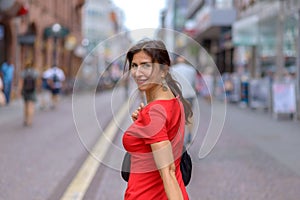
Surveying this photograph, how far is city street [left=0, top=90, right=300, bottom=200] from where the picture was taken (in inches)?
146

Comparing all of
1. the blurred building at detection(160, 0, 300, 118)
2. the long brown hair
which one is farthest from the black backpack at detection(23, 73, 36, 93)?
the long brown hair

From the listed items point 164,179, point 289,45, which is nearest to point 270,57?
point 289,45

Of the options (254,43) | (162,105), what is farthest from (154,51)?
(254,43)

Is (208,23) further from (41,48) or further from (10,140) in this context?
(10,140)

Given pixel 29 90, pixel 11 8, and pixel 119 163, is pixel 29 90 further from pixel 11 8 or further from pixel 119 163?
pixel 119 163

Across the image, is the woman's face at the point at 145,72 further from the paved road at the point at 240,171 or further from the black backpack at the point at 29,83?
the black backpack at the point at 29,83

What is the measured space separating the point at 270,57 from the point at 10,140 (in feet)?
66.0

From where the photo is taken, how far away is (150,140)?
2410mm

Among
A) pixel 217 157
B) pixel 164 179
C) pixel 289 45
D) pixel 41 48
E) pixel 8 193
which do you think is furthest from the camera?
pixel 41 48

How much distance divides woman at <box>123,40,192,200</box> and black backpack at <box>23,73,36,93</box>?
12.9 m

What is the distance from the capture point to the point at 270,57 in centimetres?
2933

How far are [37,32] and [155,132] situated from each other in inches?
1347

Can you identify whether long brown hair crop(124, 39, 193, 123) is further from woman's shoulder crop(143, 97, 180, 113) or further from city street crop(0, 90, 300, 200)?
city street crop(0, 90, 300, 200)

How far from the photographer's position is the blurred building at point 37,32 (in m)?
27.3
